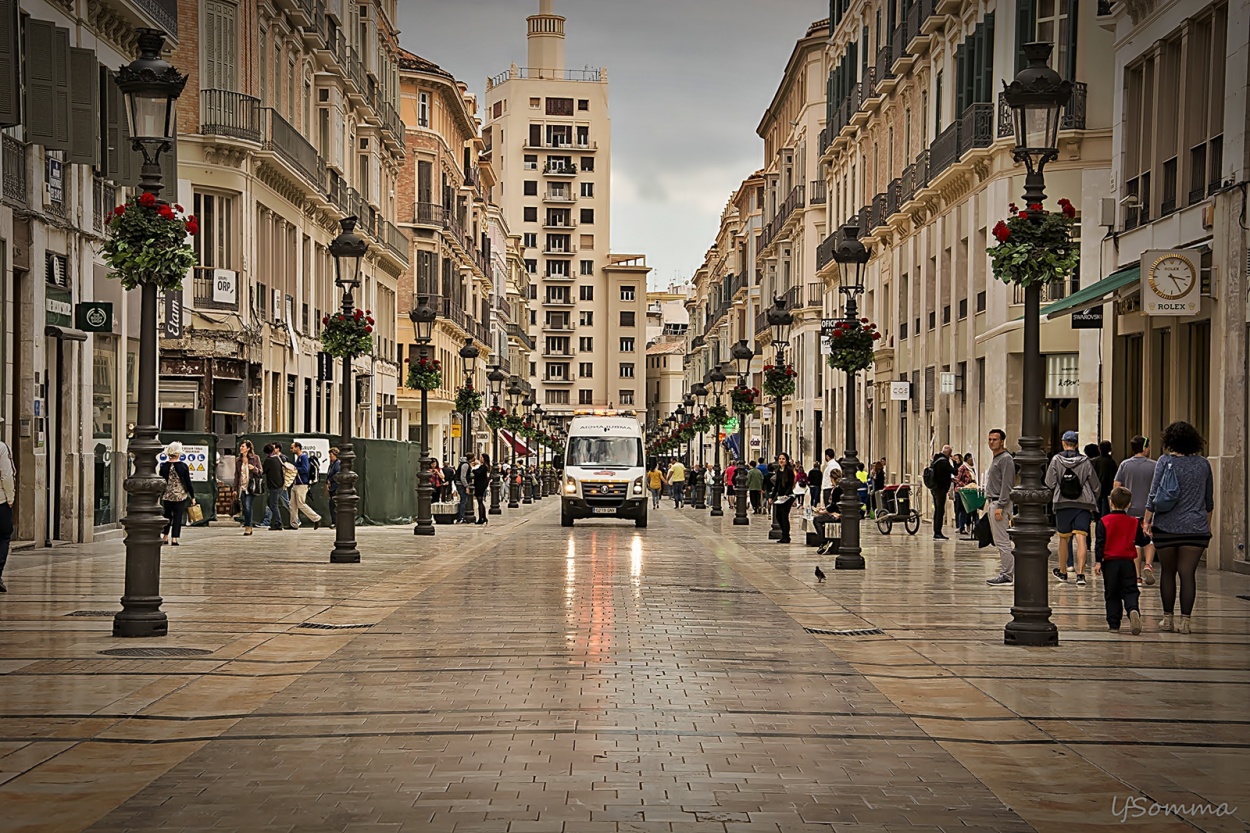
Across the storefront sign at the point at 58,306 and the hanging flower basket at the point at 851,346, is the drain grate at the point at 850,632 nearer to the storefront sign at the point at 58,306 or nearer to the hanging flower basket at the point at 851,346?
the hanging flower basket at the point at 851,346

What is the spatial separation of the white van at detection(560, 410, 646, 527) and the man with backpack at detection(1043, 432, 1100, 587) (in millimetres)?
20370

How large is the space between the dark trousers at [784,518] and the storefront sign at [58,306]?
13022 millimetres

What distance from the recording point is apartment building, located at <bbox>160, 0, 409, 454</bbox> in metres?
40.5

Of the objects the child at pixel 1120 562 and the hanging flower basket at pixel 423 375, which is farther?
the hanging flower basket at pixel 423 375

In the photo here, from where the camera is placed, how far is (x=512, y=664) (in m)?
12.3

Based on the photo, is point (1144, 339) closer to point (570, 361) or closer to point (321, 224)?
point (321, 224)

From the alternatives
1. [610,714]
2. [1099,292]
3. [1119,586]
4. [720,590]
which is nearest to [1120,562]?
[1119,586]

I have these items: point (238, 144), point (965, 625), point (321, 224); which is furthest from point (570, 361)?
point (965, 625)

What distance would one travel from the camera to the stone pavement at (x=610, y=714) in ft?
24.6

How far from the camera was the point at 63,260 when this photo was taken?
88.4 ft

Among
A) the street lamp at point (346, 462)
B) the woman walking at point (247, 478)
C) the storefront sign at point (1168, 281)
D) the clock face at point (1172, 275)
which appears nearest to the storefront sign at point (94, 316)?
the street lamp at point (346, 462)

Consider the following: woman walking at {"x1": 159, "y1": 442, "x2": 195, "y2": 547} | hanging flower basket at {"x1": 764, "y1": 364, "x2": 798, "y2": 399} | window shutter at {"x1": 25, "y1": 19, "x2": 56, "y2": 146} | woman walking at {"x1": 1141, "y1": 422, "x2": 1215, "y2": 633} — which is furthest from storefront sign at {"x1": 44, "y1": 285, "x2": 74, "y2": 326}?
hanging flower basket at {"x1": 764, "y1": 364, "x2": 798, "y2": 399}

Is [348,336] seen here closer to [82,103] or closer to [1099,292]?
[82,103]

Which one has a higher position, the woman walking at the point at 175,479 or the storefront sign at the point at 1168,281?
the storefront sign at the point at 1168,281
